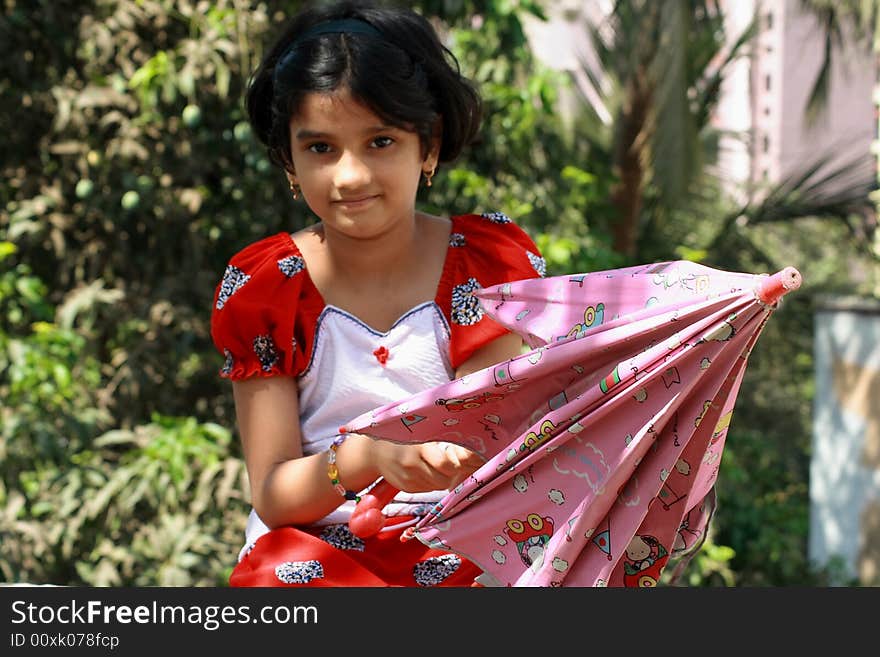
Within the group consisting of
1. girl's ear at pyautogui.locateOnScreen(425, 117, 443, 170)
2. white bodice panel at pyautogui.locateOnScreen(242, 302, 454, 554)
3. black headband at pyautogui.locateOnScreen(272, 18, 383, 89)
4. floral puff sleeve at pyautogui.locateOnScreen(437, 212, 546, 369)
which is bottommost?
white bodice panel at pyautogui.locateOnScreen(242, 302, 454, 554)

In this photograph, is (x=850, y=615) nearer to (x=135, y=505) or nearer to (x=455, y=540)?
(x=455, y=540)

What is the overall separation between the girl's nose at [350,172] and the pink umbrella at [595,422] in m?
0.28

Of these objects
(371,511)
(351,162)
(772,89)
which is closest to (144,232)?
(351,162)

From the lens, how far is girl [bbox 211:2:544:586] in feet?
5.68

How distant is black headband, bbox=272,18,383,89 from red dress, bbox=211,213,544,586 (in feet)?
0.99

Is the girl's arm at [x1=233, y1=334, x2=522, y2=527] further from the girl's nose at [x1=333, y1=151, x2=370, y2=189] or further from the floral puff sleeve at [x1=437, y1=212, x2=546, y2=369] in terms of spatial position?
the girl's nose at [x1=333, y1=151, x2=370, y2=189]

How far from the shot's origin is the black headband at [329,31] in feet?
5.88

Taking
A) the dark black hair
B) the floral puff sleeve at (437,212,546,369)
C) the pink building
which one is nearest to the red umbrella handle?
the floral puff sleeve at (437,212,546,369)

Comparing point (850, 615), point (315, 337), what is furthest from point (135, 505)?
point (850, 615)

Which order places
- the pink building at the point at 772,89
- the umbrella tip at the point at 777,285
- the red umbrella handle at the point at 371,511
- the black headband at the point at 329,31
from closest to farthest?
the umbrella tip at the point at 777,285 → the red umbrella handle at the point at 371,511 → the black headband at the point at 329,31 → the pink building at the point at 772,89

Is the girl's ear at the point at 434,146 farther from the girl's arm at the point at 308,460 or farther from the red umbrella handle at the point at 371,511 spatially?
the red umbrella handle at the point at 371,511

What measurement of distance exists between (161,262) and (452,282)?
2521 millimetres

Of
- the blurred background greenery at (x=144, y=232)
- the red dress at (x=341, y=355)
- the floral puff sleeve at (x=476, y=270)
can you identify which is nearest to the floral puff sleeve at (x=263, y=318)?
the red dress at (x=341, y=355)

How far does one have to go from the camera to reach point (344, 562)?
1743 mm
